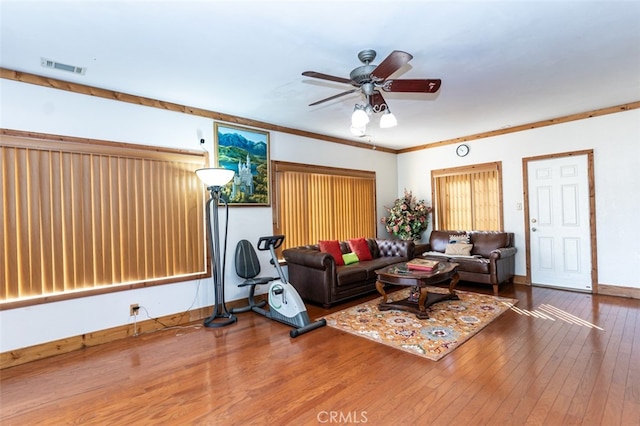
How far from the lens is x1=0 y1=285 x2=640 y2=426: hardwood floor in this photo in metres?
2.09

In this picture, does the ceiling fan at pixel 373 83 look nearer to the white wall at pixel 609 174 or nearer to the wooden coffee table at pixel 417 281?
the wooden coffee table at pixel 417 281

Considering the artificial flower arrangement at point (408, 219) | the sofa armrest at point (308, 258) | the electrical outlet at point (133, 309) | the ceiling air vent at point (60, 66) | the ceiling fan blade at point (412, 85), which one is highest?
the ceiling air vent at point (60, 66)

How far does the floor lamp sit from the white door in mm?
4899

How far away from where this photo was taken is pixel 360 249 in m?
5.51

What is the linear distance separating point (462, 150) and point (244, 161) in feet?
13.7

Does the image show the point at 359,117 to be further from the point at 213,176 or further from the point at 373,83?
the point at 213,176

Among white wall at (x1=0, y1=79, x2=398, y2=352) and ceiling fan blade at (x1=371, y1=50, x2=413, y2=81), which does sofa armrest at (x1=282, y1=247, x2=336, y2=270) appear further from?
ceiling fan blade at (x1=371, y1=50, x2=413, y2=81)

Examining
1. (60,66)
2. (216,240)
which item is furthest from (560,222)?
(60,66)

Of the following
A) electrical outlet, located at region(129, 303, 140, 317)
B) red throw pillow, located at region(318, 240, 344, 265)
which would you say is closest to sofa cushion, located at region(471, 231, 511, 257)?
red throw pillow, located at region(318, 240, 344, 265)

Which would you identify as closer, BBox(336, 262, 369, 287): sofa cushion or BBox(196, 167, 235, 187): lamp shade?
BBox(196, 167, 235, 187): lamp shade

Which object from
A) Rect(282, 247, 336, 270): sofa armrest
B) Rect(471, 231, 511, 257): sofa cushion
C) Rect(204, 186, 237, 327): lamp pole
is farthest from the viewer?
Rect(471, 231, 511, 257): sofa cushion

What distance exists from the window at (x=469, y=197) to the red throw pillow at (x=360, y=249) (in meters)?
2.00

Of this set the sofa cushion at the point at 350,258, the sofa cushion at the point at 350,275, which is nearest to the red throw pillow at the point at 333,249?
the sofa cushion at the point at 350,258

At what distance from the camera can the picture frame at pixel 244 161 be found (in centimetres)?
443
